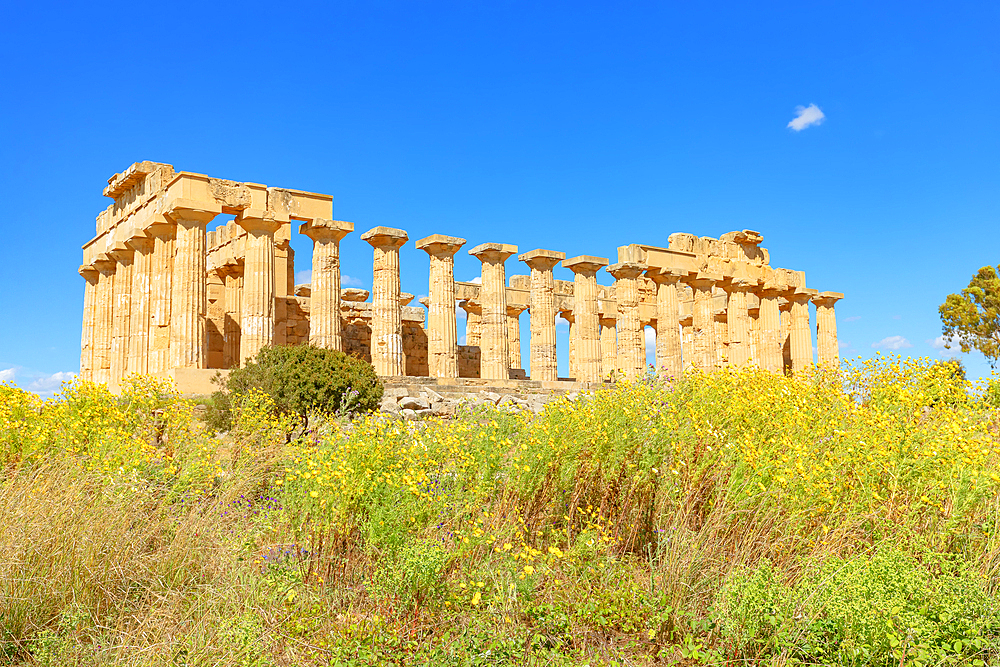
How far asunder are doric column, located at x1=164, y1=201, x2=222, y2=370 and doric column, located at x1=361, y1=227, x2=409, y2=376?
5.11m

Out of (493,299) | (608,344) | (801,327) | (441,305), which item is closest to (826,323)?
(801,327)

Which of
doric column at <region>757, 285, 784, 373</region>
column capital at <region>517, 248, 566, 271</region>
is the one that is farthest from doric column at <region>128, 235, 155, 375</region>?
doric column at <region>757, 285, 784, 373</region>

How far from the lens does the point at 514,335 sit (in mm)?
37469

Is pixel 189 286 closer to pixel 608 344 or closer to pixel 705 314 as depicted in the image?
pixel 608 344

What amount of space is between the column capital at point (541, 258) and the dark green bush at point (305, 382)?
41.6 ft

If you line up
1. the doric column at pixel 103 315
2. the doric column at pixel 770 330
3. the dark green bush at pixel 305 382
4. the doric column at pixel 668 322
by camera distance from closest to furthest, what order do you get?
1. the dark green bush at pixel 305 382
2. the doric column at pixel 103 315
3. the doric column at pixel 668 322
4. the doric column at pixel 770 330

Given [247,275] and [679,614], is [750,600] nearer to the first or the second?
[679,614]

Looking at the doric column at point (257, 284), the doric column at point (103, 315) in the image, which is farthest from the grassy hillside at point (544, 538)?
the doric column at point (103, 315)

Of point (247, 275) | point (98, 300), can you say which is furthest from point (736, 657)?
point (98, 300)

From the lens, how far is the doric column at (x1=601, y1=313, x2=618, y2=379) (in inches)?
1352

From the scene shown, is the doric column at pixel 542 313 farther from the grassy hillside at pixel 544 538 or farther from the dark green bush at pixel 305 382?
the grassy hillside at pixel 544 538

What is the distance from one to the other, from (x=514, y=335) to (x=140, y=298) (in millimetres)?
16988

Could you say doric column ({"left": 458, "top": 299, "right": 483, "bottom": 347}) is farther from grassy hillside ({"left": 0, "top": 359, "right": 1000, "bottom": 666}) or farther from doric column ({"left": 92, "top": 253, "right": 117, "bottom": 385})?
grassy hillside ({"left": 0, "top": 359, "right": 1000, "bottom": 666})

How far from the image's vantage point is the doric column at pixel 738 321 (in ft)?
112
